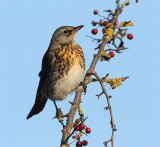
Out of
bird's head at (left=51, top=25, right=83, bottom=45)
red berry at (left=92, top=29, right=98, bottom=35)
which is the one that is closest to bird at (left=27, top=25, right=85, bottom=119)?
bird's head at (left=51, top=25, right=83, bottom=45)

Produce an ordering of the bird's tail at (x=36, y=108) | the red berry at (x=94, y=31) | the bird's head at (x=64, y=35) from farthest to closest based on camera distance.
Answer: the bird's tail at (x=36, y=108)
the bird's head at (x=64, y=35)
the red berry at (x=94, y=31)

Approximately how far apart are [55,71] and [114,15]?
7.50 ft

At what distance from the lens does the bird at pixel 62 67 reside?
210 inches

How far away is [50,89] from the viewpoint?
5.76 m

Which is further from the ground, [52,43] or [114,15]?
[52,43]

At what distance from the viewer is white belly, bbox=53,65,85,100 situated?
528 centimetres

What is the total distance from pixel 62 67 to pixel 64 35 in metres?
0.66

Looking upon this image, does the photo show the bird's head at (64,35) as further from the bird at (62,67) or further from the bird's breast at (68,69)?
the bird's breast at (68,69)

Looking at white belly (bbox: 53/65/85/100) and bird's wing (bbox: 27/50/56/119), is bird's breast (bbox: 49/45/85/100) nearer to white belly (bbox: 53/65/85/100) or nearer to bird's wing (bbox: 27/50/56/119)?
white belly (bbox: 53/65/85/100)

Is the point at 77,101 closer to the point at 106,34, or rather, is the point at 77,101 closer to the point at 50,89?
the point at 106,34

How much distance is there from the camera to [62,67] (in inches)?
213

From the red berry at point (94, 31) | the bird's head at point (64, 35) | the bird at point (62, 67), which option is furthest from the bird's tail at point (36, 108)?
the red berry at point (94, 31)

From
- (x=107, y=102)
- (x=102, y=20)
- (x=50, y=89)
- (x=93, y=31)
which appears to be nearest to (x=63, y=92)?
(x=50, y=89)

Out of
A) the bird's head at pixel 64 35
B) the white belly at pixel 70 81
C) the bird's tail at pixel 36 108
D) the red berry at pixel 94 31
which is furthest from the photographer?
the bird's tail at pixel 36 108
